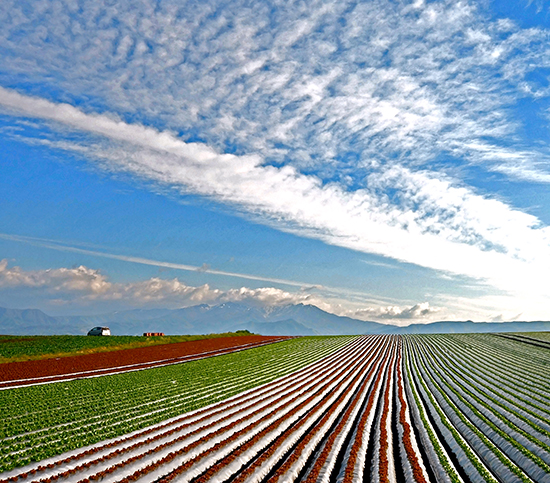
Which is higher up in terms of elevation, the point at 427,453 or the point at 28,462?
the point at 28,462

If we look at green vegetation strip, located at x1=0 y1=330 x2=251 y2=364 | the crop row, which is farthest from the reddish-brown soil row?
the crop row

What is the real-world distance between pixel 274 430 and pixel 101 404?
1126 cm

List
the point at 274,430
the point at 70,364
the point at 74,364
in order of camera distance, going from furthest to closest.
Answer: the point at 74,364 → the point at 70,364 → the point at 274,430

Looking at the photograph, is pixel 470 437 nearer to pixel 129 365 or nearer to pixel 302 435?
pixel 302 435

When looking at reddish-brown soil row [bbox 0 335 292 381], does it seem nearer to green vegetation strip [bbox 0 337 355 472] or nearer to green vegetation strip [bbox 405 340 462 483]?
green vegetation strip [bbox 0 337 355 472]

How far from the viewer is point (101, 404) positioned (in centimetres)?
2380

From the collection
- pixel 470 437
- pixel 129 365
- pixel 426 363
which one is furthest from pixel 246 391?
pixel 426 363

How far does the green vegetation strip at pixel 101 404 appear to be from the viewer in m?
16.4

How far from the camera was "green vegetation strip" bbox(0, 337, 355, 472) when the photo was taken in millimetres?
16391

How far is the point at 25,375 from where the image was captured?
35656 millimetres

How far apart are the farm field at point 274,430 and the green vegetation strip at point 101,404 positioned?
0.26 feet

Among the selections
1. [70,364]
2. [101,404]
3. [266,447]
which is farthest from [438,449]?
[70,364]

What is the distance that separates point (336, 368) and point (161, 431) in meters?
28.6

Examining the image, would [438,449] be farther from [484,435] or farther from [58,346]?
[58,346]
